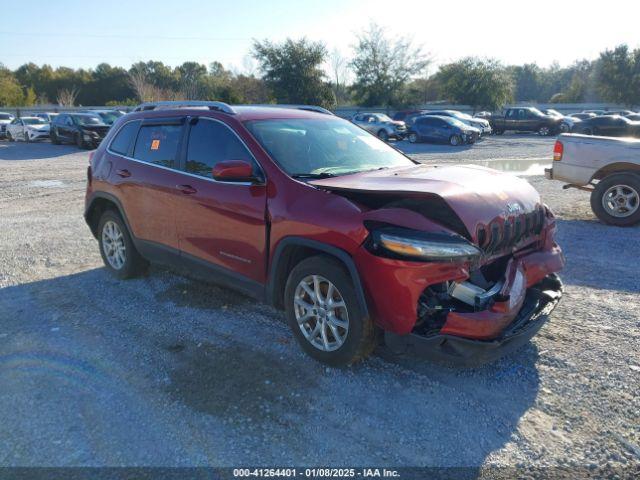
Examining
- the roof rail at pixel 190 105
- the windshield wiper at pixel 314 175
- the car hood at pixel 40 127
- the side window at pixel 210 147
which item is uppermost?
the car hood at pixel 40 127

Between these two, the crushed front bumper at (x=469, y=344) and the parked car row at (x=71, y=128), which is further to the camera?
the parked car row at (x=71, y=128)

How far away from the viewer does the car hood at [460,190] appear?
328 cm

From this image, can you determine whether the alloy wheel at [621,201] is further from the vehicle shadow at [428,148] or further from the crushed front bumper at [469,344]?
the vehicle shadow at [428,148]

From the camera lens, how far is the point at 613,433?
9.61ft

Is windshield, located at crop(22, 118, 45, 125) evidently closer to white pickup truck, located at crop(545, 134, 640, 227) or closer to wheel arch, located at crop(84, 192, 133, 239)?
wheel arch, located at crop(84, 192, 133, 239)

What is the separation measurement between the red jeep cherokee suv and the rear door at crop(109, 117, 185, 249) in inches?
0.8

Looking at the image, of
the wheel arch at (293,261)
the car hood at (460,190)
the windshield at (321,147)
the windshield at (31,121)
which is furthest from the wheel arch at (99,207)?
the windshield at (31,121)

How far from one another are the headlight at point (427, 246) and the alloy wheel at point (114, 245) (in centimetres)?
350

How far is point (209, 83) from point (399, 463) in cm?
5171

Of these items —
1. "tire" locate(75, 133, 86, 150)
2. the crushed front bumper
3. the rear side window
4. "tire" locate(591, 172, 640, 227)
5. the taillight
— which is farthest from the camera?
"tire" locate(75, 133, 86, 150)

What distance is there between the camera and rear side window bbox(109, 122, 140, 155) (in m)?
5.37

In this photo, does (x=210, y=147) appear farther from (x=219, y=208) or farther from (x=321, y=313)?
(x=321, y=313)

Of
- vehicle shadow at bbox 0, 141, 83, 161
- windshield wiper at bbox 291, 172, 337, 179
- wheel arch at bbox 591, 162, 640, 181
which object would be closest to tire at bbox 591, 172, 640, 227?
wheel arch at bbox 591, 162, 640, 181

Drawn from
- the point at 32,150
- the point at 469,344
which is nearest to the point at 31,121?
the point at 32,150
